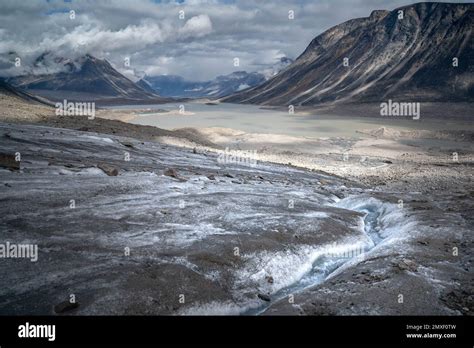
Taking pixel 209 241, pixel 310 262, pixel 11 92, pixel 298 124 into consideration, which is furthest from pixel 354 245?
pixel 11 92

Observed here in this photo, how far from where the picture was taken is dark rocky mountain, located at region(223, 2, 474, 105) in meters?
118

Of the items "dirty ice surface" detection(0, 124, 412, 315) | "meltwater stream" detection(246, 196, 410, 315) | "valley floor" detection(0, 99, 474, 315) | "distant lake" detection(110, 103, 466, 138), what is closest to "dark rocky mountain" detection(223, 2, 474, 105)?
"distant lake" detection(110, 103, 466, 138)

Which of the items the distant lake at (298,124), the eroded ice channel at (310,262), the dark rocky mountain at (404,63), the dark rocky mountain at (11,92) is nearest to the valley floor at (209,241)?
the eroded ice channel at (310,262)

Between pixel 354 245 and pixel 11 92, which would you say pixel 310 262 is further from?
pixel 11 92

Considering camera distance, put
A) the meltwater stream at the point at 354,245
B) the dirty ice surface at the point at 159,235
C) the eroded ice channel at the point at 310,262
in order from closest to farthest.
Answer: the dirty ice surface at the point at 159,235, the eroded ice channel at the point at 310,262, the meltwater stream at the point at 354,245

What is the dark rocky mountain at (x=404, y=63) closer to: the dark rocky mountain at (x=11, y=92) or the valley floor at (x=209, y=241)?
the dark rocky mountain at (x=11, y=92)

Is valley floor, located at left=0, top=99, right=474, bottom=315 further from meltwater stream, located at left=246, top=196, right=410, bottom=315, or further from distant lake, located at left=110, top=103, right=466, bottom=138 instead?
distant lake, located at left=110, top=103, right=466, bottom=138

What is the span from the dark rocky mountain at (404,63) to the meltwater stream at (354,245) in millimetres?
101159

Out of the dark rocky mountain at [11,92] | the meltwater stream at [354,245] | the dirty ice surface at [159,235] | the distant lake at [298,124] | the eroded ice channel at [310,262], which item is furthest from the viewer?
the dark rocky mountain at [11,92]

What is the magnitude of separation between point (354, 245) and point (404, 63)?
479ft

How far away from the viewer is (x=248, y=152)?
1524 inches

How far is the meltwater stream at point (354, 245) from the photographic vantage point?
998cm

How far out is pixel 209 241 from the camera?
10.8 m

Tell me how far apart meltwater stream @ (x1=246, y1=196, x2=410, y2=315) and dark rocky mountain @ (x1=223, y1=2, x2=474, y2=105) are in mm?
101159
